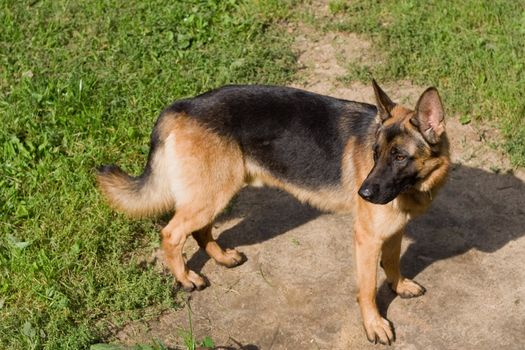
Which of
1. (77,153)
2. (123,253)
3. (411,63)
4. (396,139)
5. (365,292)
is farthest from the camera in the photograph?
(411,63)

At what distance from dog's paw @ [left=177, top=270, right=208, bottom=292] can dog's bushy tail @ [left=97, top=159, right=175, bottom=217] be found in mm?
588

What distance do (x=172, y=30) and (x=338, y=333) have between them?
15.0 ft

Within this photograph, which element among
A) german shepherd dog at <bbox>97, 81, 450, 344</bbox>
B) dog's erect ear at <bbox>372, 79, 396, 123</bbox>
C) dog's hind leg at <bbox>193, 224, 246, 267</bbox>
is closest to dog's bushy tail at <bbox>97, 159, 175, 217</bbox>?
german shepherd dog at <bbox>97, 81, 450, 344</bbox>

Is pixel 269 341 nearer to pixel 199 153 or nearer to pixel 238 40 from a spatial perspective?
pixel 199 153

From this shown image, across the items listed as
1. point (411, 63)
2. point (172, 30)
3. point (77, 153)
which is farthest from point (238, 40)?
point (77, 153)

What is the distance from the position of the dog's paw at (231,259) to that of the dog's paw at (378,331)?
50.1 inches

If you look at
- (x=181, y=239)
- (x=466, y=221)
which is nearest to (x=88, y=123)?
(x=181, y=239)

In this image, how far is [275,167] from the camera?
5.48 meters

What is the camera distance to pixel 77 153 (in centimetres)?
680

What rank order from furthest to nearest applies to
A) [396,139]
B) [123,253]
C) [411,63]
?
[411,63] → [123,253] → [396,139]

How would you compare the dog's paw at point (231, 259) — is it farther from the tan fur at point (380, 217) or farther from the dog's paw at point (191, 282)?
the tan fur at point (380, 217)

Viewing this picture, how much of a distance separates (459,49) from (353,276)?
3.48 meters

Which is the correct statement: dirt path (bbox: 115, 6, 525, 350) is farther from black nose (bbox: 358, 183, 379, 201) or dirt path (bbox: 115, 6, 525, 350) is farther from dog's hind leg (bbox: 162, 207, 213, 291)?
black nose (bbox: 358, 183, 379, 201)

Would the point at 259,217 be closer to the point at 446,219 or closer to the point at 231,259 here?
the point at 231,259
